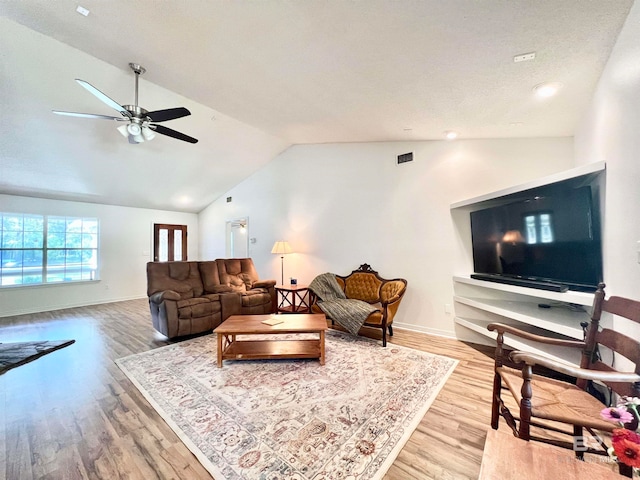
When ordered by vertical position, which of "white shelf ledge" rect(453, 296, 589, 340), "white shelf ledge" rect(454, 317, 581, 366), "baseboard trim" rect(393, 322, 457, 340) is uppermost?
"white shelf ledge" rect(453, 296, 589, 340)

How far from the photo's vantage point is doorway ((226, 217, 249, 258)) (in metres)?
6.55

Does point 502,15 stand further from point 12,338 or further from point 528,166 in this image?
point 12,338

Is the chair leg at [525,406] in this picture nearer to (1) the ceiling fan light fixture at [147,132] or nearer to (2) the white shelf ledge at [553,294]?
(2) the white shelf ledge at [553,294]

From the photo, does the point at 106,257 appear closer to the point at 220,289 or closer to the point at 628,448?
the point at 220,289

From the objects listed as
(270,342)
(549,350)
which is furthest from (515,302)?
(270,342)

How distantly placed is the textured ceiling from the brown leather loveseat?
7.85 feet

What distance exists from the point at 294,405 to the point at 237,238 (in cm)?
541

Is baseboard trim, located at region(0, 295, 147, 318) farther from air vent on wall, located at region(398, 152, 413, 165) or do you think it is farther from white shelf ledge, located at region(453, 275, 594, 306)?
white shelf ledge, located at region(453, 275, 594, 306)

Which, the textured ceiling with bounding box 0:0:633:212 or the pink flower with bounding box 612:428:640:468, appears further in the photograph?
the textured ceiling with bounding box 0:0:633:212

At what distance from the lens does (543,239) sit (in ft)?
8.55

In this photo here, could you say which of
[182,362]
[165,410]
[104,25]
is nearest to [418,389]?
[165,410]

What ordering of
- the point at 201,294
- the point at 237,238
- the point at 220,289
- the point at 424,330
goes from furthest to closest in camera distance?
1. the point at 237,238
2. the point at 220,289
3. the point at 201,294
4. the point at 424,330

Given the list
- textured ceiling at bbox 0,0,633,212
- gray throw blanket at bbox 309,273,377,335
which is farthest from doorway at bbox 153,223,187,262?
gray throw blanket at bbox 309,273,377,335

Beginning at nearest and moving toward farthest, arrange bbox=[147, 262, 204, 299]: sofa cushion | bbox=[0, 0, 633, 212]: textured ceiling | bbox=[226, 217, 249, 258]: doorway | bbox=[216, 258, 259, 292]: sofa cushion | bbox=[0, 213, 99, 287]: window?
bbox=[0, 0, 633, 212]: textured ceiling < bbox=[147, 262, 204, 299]: sofa cushion < bbox=[216, 258, 259, 292]: sofa cushion < bbox=[0, 213, 99, 287]: window < bbox=[226, 217, 249, 258]: doorway
